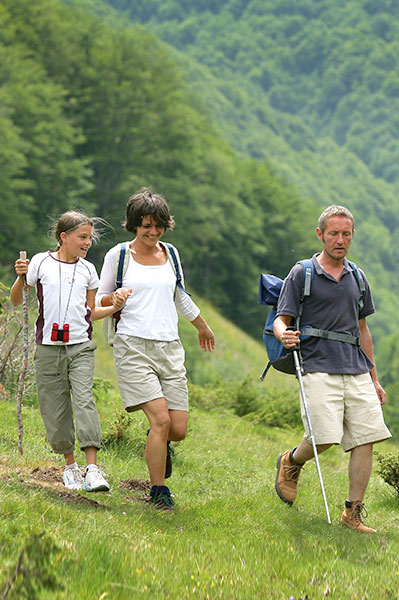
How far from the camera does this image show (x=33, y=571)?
3748 mm

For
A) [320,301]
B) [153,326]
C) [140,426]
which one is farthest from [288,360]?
[140,426]

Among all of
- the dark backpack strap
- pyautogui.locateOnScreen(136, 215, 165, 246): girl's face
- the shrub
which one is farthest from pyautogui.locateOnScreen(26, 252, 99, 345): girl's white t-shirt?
the shrub

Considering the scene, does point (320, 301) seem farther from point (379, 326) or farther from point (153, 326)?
point (379, 326)

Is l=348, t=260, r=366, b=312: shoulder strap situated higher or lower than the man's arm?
higher

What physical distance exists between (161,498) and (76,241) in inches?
84.7

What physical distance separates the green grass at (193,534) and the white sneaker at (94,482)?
0.13 m

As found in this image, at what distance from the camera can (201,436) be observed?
39.8ft

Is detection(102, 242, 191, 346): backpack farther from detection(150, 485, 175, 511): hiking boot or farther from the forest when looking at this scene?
the forest

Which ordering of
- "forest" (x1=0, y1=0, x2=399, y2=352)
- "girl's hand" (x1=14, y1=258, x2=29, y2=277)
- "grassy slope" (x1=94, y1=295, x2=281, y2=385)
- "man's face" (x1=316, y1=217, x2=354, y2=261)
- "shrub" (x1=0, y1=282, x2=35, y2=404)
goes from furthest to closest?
"forest" (x1=0, y1=0, x2=399, y2=352)
"grassy slope" (x1=94, y1=295, x2=281, y2=385)
"shrub" (x1=0, y1=282, x2=35, y2=404)
"girl's hand" (x1=14, y1=258, x2=29, y2=277)
"man's face" (x1=316, y1=217, x2=354, y2=261)

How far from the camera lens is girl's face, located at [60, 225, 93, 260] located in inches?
264

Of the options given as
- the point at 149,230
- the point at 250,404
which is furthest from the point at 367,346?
the point at 250,404

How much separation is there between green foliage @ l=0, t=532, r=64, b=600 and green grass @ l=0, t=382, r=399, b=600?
1.9 inches

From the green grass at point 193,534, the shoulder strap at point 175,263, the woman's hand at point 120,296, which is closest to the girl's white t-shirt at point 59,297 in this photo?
the woman's hand at point 120,296

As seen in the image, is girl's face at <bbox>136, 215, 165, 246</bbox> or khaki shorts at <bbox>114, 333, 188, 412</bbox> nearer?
khaki shorts at <bbox>114, 333, 188, 412</bbox>
